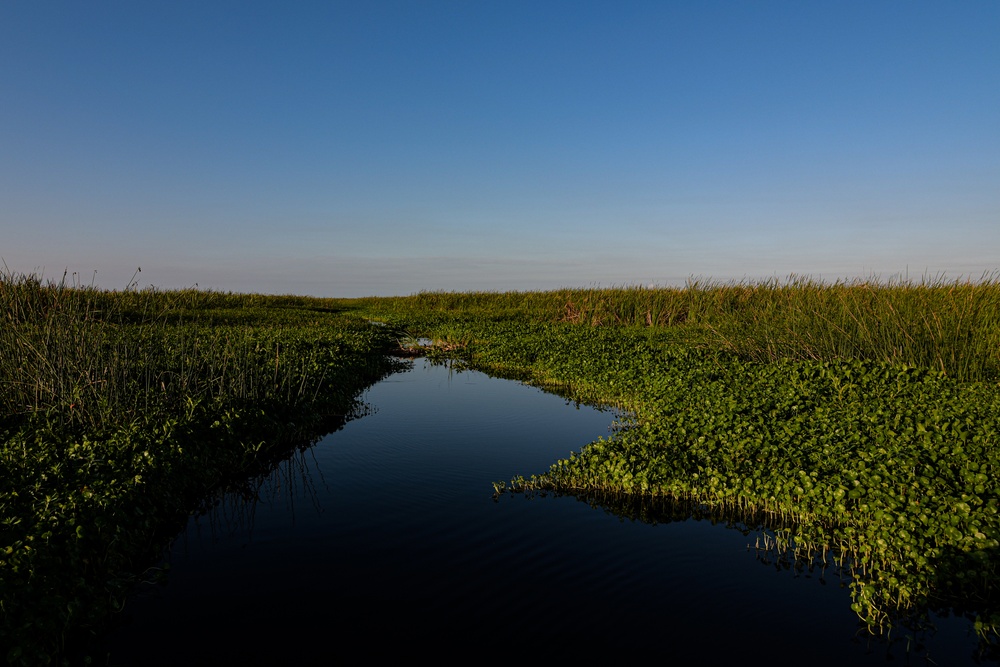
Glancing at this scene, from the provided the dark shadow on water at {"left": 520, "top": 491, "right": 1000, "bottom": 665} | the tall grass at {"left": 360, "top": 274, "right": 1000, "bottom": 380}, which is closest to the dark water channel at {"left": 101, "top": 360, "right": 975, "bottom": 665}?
the dark shadow on water at {"left": 520, "top": 491, "right": 1000, "bottom": 665}

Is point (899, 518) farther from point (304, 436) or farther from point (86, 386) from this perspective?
point (86, 386)

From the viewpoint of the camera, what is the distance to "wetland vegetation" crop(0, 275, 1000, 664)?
243 inches

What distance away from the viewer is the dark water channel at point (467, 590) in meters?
5.58

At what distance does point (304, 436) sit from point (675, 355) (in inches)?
448

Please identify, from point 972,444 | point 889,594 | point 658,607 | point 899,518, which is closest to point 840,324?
point 972,444

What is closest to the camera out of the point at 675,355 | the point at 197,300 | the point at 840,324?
the point at 840,324

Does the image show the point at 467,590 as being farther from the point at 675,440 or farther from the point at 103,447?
the point at 103,447

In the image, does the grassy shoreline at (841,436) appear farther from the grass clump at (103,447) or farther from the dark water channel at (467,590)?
the grass clump at (103,447)

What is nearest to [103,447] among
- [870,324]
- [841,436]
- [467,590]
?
[467,590]

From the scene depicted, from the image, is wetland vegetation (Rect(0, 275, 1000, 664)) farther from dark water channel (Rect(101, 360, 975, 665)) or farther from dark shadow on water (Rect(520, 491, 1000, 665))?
dark water channel (Rect(101, 360, 975, 665))

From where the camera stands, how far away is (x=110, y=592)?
6082 millimetres

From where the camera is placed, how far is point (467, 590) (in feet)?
21.3

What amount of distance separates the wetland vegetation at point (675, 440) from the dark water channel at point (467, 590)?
44cm

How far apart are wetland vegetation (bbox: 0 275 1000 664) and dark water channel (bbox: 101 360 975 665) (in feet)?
1.46
